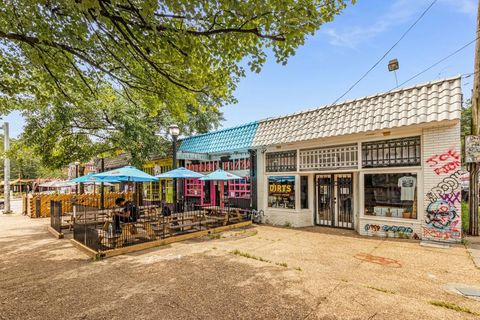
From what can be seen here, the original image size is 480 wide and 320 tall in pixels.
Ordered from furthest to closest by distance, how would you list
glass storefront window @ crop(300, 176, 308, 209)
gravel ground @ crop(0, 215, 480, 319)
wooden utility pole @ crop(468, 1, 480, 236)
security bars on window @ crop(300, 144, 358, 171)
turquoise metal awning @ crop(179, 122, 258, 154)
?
1. turquoise metal awning @ crop(179, 122, 258, 154)
2. glass storefront window @ crop(300, 176, 308, 209)
3. security bars on window @ crop(300, 144, 358, 171)
4. wooden utility pole @ crop(468, 1, 480, 236)
5. gravel ground @ crop(0, 215, 480, 319)

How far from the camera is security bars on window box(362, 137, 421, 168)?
8.30 metres

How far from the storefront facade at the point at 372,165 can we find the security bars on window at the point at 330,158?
0.04 meters

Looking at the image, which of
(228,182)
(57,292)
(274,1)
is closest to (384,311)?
(274,1)

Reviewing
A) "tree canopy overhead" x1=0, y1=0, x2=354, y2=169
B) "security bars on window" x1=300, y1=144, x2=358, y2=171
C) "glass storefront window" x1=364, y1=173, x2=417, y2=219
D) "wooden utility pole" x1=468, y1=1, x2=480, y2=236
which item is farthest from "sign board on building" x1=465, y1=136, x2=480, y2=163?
"tree canopy overhead" x1=0, y1=0, x2=354, y2=169

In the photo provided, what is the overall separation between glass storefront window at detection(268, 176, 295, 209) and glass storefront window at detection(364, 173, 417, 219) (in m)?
3.10

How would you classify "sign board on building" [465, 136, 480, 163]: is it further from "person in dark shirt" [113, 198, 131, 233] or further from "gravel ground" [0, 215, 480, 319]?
"person in dark shirt" [113, 198, 131, 233]

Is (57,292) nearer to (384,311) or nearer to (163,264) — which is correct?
(163,264)

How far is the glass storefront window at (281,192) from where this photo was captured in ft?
37.5

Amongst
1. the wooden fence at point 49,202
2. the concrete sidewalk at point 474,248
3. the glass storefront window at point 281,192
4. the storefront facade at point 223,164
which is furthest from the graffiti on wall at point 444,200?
the wooden fence at point 49,202

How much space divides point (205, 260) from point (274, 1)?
19.6 feet

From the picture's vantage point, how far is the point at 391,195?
878 centimetres

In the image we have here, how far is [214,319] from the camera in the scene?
3828 millimetres

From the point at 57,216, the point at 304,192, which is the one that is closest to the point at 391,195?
the point at 304,192

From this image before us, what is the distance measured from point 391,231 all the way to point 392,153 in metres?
2.64
